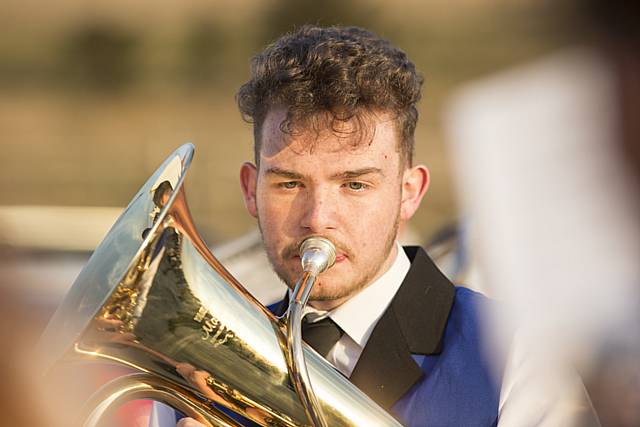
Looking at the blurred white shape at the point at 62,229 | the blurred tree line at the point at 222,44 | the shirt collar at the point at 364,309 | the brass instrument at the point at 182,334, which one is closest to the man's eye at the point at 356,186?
the shirt collar at the point at 364,309

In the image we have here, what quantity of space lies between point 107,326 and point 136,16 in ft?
55.4

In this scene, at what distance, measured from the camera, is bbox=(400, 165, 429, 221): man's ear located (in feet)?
9.19

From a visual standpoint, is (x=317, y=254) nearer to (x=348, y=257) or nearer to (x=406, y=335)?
(x=348, y=257)

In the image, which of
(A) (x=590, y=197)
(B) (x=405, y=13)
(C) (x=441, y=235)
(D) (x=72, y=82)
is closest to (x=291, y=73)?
(A) (x=590, y=197)

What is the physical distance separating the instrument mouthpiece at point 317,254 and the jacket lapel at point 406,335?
28cm

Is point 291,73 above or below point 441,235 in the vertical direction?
above

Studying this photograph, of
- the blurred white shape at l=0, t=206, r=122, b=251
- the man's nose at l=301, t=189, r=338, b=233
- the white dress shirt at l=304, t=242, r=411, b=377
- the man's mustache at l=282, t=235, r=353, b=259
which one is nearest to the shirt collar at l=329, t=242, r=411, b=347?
the white dress shirt at l=304, t=242, r=411, b=377

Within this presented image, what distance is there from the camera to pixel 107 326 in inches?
84.5

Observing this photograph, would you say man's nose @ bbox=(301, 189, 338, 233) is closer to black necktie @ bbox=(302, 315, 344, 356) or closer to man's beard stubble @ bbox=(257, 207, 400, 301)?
man's beard stubble @ bbox=(257, 207, 400, 301)

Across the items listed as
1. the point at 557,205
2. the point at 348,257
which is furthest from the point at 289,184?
the point at 557,205

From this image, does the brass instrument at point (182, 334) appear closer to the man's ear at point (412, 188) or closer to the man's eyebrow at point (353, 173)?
the man's eyebrow at point (353, 173)

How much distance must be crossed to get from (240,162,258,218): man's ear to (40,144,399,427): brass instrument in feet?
1.77

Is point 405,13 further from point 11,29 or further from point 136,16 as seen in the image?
point 11,29

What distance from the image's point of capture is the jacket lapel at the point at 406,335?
2582mm
